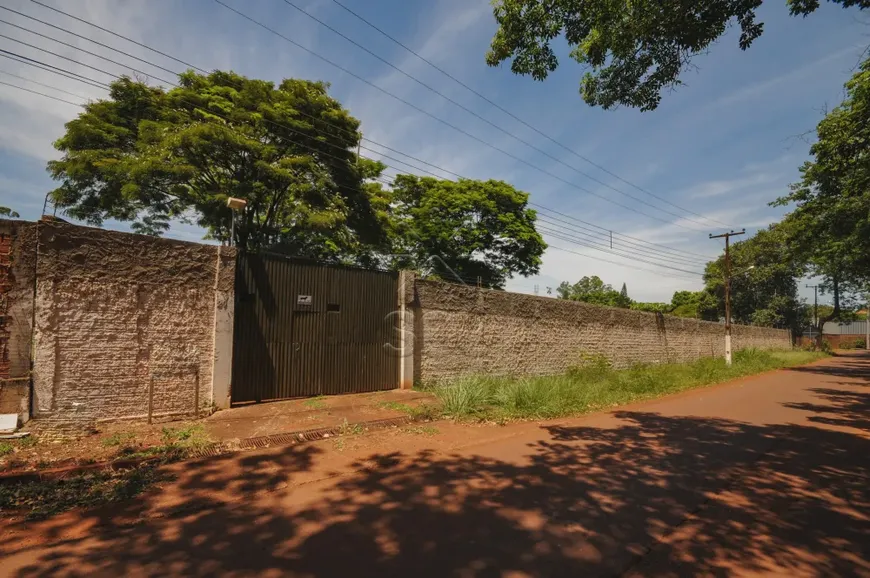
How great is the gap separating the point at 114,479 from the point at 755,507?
6059mm

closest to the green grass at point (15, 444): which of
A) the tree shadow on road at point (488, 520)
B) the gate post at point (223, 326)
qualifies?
the tree shadow on road at point (488, 520)

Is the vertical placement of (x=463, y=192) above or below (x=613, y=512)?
above

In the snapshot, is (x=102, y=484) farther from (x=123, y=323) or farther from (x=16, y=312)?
(x=16, y=312)

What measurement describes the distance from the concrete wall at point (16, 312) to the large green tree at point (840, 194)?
13.0 meters

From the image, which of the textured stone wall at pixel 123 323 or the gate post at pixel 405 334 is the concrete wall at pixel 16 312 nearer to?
the textured stone wall at pixel 123 323

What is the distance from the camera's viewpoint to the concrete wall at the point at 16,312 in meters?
4.97

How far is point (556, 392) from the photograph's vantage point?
9125 mm

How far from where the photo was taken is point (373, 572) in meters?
2.74

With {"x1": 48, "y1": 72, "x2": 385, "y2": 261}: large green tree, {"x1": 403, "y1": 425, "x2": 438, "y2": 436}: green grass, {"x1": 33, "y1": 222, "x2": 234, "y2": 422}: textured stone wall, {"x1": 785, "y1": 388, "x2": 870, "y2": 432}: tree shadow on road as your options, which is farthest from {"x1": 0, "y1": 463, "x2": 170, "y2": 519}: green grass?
{"x1": 48, "y1": 72, "x2": 385, "y2": 261}: large green tree

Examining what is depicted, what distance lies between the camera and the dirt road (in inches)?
113

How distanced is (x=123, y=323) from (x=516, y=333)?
882 cm

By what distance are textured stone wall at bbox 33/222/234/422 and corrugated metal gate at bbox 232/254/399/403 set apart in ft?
1.49

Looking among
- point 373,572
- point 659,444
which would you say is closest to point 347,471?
point 373,572

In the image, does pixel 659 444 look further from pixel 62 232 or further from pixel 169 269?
pixel 62 232
